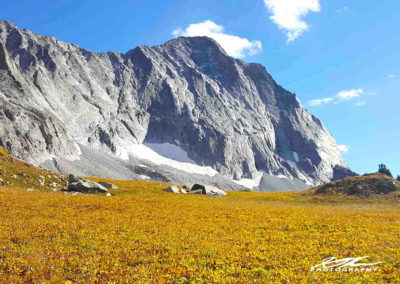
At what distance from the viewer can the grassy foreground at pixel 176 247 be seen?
12.9 m

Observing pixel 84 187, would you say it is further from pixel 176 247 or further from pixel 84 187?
pixel 176 247

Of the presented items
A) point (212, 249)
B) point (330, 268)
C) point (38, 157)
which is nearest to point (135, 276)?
point (212, 249)

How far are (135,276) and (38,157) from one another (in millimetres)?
161869

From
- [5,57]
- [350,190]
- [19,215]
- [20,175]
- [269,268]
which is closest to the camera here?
[269,268]

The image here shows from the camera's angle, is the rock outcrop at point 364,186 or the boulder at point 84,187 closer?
the boulder at point 84,187

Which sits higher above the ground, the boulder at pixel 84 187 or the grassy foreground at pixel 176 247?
the boulder at pixel 84 187

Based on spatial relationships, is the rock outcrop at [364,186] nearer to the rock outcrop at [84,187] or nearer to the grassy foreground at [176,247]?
the grassy foreground at [176,247]

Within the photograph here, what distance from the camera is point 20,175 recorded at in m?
49.3

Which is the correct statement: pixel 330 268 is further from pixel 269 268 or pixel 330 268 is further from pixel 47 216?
pixel 47 216
